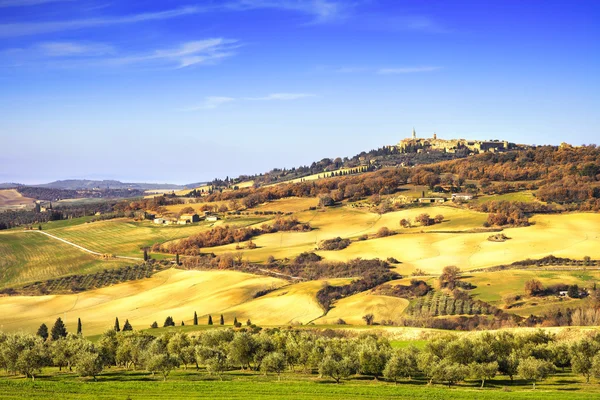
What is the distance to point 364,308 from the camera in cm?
9069

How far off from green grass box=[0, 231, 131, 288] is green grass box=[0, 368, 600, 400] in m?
78.9

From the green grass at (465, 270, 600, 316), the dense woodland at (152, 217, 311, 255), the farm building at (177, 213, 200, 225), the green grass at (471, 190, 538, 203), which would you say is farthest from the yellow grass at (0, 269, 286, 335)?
the green grass at (471, 190, 538, 203)

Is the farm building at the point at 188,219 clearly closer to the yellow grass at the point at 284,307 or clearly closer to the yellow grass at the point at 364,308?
the yellow grass at the point at 284,307

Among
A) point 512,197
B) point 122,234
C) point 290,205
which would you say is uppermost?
point 290,205

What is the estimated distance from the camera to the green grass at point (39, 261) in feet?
420

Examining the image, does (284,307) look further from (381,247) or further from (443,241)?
(443,241)

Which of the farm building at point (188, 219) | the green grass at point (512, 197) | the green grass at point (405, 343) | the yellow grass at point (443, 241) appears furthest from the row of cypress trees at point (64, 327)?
the green grass at point (512, 197)

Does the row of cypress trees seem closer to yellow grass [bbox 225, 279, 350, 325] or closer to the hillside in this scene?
yellow grass [bbox 225, 279, 350, 325]

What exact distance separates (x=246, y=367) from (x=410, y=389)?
18.5m

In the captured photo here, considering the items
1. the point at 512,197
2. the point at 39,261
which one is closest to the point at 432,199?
the point at 512,197

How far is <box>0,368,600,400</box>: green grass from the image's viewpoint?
155 ft

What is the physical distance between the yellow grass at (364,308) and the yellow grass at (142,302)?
9.12 m

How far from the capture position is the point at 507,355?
58.4 meters

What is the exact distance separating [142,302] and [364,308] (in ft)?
128
